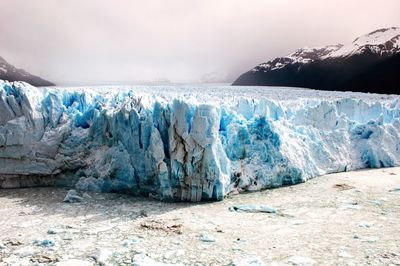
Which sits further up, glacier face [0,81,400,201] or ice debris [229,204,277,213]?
glacier face [0,81,400,201]

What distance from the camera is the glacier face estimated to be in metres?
6.78

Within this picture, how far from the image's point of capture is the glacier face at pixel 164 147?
6.78 meters

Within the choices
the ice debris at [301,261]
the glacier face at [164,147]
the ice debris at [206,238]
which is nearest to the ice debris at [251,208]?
the glacier face at [164,147]

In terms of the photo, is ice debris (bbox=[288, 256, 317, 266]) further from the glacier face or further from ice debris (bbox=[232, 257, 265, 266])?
the glacier face

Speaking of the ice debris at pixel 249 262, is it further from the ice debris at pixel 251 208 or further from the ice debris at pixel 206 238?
the ice debris at pixel 251 208

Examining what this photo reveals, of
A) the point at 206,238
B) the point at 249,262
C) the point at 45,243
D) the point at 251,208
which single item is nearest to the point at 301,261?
the point at 249,262

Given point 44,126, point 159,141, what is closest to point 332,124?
point 159,141

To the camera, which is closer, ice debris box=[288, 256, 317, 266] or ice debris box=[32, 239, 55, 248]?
ice debris box=[288, 256, 317, 266]

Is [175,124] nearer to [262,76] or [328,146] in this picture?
[328,146]

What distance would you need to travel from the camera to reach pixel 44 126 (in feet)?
26.7

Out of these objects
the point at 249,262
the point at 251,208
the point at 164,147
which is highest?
the point at 164,147

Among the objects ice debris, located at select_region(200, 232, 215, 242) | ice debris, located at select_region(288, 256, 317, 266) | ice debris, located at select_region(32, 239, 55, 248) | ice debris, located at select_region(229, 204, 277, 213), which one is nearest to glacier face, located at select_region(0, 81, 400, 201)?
ice debris, located at select_region(229, 204, 277, 213)

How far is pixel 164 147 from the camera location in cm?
701

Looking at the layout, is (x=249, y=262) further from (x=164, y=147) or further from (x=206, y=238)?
(x=164, y=147)
